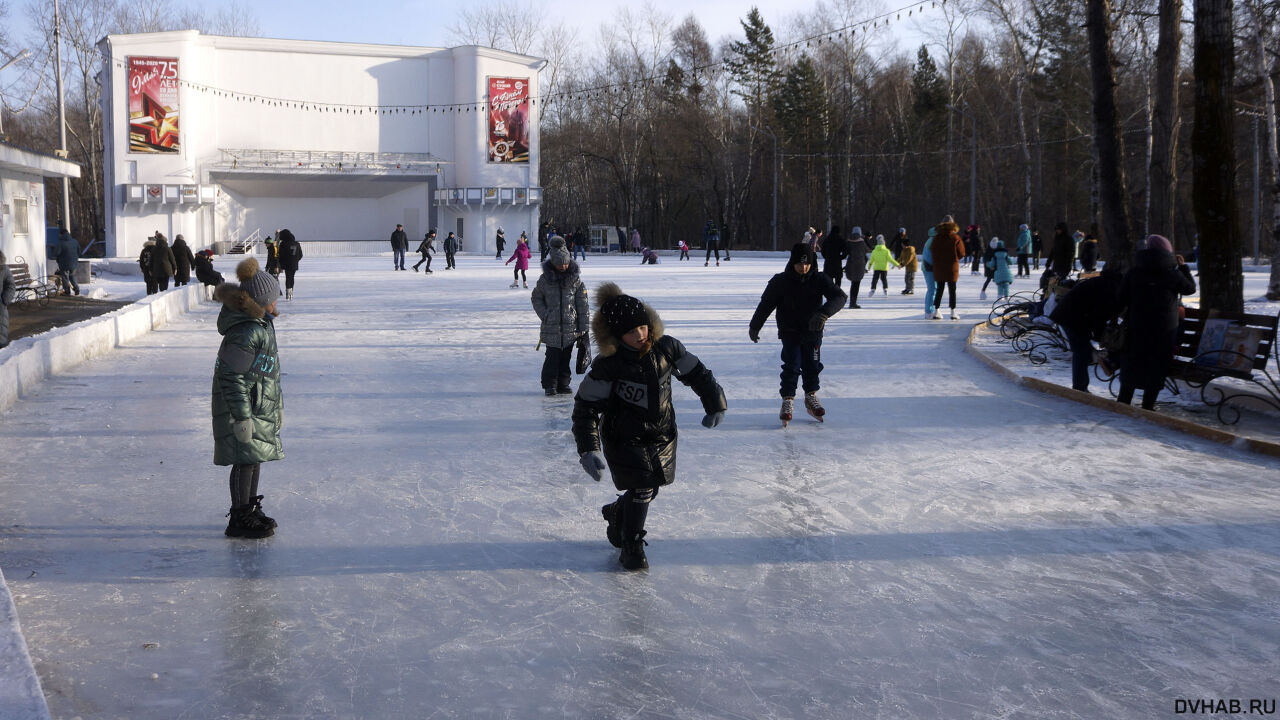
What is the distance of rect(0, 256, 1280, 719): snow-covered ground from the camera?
11.6ft

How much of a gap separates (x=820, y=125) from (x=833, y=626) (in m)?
57.9

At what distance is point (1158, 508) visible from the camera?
5.85m

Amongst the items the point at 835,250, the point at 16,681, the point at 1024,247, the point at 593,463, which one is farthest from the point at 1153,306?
the point at 1024,247

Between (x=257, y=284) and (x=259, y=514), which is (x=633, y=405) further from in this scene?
(x=259, y=514)

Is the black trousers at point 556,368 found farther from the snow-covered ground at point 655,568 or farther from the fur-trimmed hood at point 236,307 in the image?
the fur-trimmed hood at point 236,307

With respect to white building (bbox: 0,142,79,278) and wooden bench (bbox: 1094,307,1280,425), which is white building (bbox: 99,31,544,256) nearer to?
white building (bbox: 0,142,79,278)

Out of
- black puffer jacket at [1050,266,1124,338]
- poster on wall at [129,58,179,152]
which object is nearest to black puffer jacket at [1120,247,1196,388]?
black puffer jacket at [1050,266,1124,338]

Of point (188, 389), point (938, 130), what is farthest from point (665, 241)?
point (188, 389)

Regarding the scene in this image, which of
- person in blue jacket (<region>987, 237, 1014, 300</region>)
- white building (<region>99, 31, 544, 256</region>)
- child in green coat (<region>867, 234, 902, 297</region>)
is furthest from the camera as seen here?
white building (<region>99, 31, 544, 256</region>)

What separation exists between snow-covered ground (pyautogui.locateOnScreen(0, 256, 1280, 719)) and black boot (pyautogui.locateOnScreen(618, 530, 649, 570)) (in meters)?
0.07

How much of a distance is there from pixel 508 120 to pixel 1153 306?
181 ft

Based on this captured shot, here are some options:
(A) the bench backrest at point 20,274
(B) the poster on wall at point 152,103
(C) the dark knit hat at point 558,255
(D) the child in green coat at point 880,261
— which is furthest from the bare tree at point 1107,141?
(B) the poster on wall at point 152,103

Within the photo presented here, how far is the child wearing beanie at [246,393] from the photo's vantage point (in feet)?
16.4

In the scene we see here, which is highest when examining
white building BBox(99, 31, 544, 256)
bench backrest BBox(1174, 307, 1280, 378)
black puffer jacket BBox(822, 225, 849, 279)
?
white building BBox(99, 31, 544, 256)
